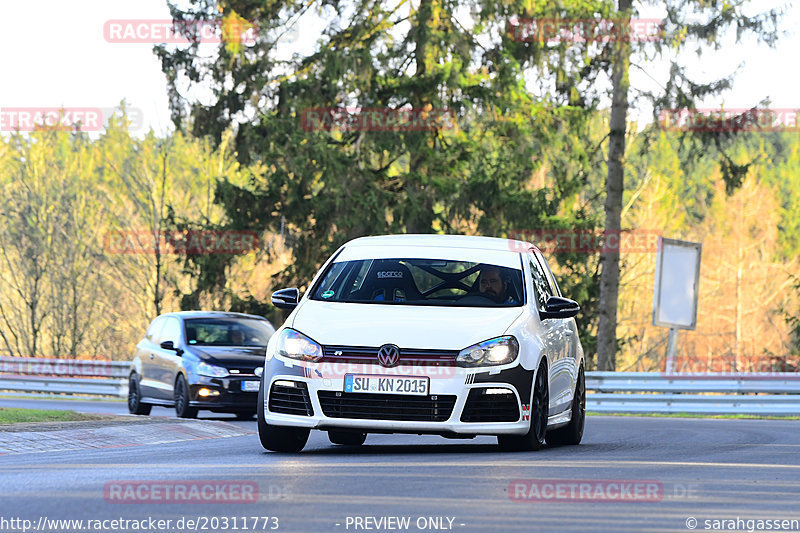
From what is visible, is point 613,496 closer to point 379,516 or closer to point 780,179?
point 379,516

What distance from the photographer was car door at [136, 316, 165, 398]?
2139cm

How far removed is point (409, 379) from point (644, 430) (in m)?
6.75

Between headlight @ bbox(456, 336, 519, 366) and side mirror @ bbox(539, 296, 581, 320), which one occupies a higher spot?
side mirror @ bbox(539, 296, 581, 320)

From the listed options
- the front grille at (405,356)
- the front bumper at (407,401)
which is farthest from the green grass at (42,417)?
the front grille at (405,356)

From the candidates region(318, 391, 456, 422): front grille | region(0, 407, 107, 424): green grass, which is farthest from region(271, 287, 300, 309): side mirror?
region(0, 407, 107, 424): green grass

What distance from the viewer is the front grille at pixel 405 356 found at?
10336 mm

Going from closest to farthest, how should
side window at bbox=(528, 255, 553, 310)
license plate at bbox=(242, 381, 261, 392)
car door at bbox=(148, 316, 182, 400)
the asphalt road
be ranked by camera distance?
Result: the asphalt road, side window at bbox=(528, 255, 553, 310), license plate at bbox=(242, 381, 261, 392), car door at bbox=(148, 316, 182, 400)

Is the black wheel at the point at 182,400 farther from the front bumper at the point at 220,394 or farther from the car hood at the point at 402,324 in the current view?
the car hood at the point at 402,324

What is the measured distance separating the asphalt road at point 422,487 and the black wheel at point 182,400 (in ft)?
24.7

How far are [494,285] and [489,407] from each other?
1492 mm

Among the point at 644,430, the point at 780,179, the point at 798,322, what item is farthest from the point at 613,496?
the point at 780,179

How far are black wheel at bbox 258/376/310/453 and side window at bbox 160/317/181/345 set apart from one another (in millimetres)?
10049

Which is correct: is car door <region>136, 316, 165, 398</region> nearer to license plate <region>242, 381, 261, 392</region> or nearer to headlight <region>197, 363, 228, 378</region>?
headlight <region>197, 363, 228, 378</region>

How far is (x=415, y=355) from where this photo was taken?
407 inches
